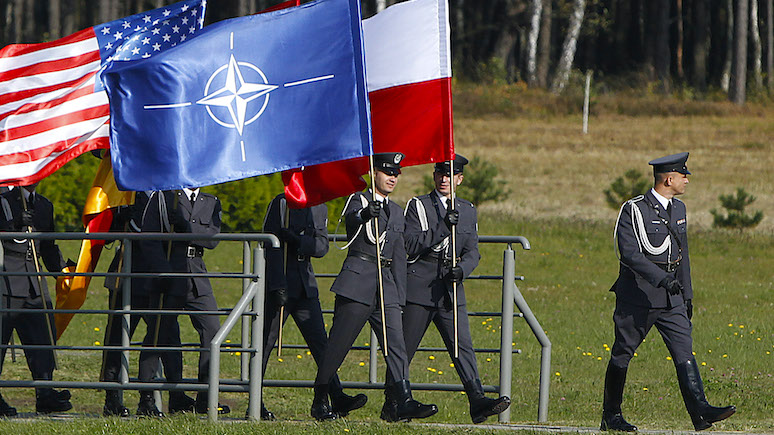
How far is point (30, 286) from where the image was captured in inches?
384

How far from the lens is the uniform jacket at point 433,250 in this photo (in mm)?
9125

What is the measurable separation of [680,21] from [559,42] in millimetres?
8411

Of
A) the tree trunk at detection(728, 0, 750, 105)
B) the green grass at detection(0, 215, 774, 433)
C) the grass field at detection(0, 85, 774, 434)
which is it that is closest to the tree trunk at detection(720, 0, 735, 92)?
the tree trunk at detection(728, 0, 750, 105)

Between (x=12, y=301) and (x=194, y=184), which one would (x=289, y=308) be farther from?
(x=12, y=301)

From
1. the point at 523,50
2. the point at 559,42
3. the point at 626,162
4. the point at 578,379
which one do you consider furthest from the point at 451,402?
the point at 559,42

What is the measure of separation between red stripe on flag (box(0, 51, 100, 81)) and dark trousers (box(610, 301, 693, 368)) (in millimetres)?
4357

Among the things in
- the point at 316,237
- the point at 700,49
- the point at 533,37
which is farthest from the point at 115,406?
the point at 700,49

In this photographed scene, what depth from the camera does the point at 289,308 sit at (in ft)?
30.3

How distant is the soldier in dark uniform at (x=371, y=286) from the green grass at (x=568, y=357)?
1.33 ft

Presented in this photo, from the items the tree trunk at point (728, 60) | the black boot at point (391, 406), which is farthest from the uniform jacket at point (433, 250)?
the tree trunk at point (728, 60)

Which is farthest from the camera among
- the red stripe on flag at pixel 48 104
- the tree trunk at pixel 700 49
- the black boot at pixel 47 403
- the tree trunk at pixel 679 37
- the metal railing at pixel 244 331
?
the tree trunk at pixel 679 37

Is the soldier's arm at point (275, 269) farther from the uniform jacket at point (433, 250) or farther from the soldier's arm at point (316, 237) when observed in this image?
the uniform jacket at point (433, 250)

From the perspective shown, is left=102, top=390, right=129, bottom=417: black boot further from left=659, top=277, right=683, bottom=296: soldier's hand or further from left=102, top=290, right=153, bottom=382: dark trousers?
left=659, top=277, right=683, bottom=296: soldier's hand

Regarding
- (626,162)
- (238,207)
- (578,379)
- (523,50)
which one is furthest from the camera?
(523,50)
